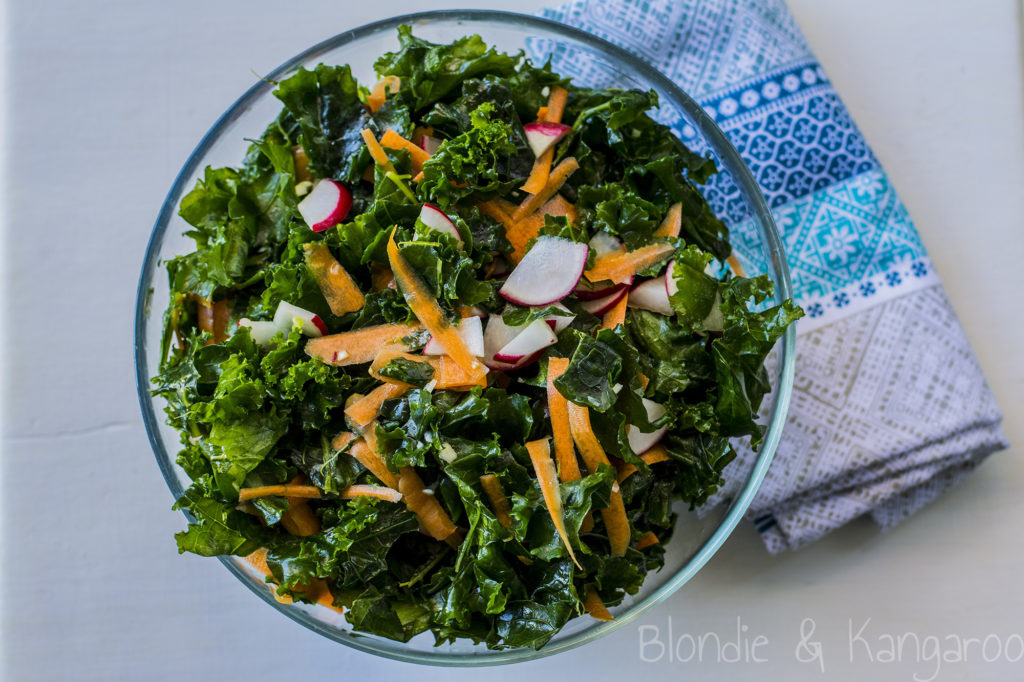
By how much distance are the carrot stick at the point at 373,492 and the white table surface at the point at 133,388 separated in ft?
2.85

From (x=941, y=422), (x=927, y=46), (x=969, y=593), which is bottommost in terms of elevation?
(x=969, y=593)

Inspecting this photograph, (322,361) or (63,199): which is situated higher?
(63,199)

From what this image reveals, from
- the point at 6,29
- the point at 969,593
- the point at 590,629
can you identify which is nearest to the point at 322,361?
the point at 590,629

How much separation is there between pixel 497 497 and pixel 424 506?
5.9 inches

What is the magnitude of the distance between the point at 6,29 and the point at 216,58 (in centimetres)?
62

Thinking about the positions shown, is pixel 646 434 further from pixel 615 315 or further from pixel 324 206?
→ pixel 324 206

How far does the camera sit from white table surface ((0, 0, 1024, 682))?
7.43 ft

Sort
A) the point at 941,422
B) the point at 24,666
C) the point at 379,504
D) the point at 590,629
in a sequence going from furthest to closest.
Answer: the point at 24,666 → the point at 941,422 → the point at 590,629 → the point at 379,504

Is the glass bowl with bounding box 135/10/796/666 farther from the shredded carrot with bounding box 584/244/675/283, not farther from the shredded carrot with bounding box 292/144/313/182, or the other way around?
the shredded carrot with bounding box 584/244/675/283

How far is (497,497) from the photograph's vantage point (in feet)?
5.01

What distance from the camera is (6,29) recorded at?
2428 millimetres

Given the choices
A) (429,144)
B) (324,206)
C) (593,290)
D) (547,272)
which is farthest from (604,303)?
(324,206)

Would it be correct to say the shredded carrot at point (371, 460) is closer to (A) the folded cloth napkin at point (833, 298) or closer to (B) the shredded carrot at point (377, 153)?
(B) the shredded carrot at point (377, 153)

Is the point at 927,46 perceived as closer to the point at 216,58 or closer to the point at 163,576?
the point at 216,58
